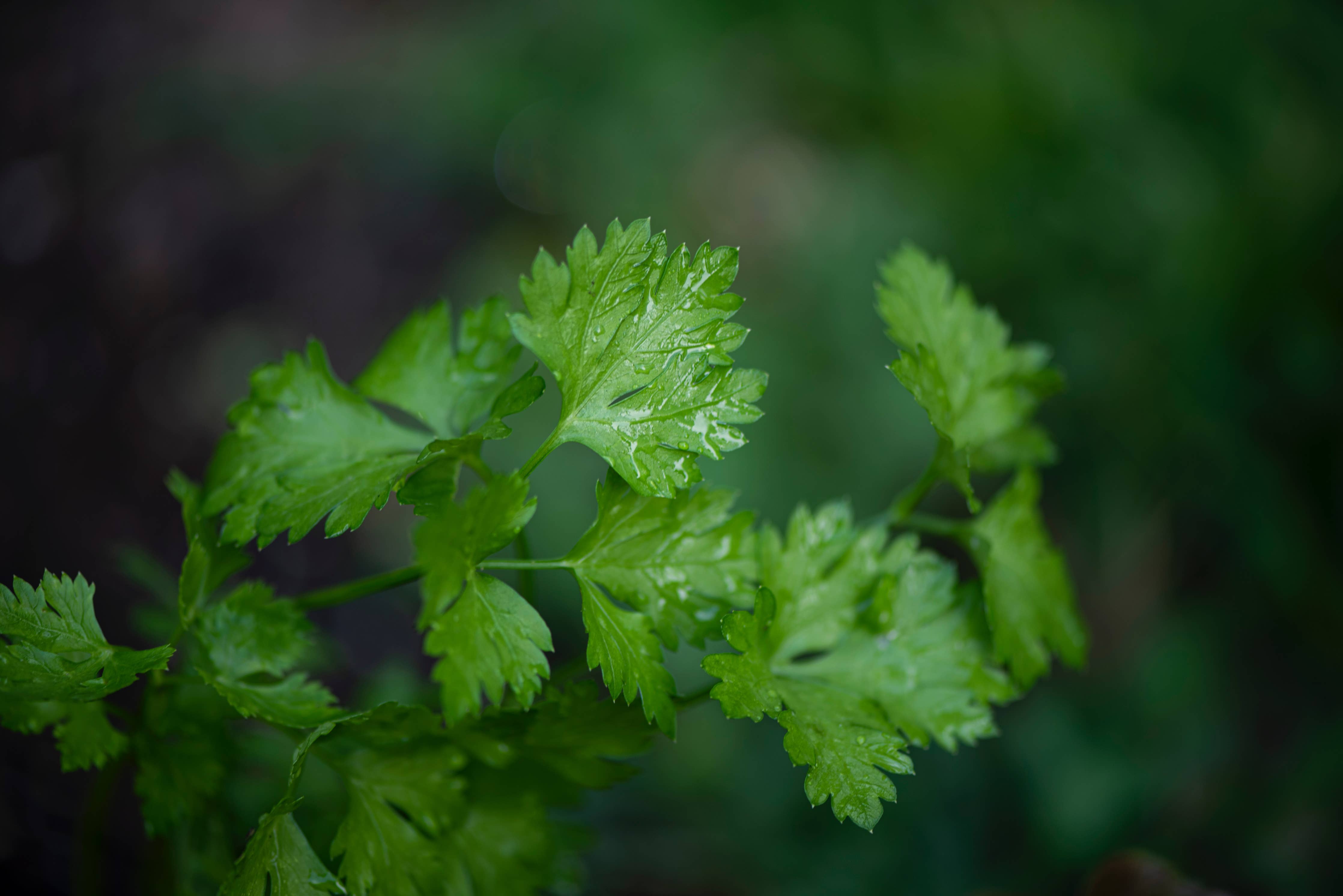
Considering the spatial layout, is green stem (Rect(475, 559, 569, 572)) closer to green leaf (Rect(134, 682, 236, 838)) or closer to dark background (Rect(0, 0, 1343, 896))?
green leaf (Rect(134, 682, 236, 838))

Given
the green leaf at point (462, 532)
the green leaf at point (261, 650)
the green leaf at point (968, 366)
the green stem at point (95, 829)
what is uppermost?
the green leaf at point (968, 366)

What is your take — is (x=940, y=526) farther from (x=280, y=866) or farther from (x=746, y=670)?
(x=280, y=866)

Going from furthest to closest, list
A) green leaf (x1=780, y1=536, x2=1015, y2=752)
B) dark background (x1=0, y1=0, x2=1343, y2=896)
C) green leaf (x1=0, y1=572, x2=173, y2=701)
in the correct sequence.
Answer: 1. dark background (x1=0, y1=0, x2=1343, y2=896)
2. green leaf (x1=780, y1=536, x2=1015, y2=752)
3. green leaf (x1=0, y1=572, x2=173, y2=701)

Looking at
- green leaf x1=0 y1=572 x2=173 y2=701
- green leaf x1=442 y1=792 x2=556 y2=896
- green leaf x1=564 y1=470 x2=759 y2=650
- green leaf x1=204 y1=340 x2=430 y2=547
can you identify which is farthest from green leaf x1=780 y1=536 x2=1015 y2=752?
green leaf x1=0 y1=572 x2=173 y2=701

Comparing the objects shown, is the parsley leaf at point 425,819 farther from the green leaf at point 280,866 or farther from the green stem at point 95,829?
the green stem at point 95,829

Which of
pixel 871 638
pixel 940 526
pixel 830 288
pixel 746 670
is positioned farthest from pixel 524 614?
pixel 830 288

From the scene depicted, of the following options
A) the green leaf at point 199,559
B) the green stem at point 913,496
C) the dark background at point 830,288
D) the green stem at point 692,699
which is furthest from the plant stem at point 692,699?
the dark background at point 830,288

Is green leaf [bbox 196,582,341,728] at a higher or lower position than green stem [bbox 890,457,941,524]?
lower
